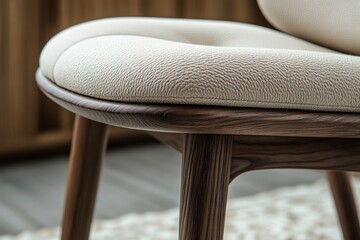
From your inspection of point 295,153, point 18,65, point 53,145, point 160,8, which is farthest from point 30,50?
point 295,153

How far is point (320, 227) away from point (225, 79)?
93cm

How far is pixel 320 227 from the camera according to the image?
1.41 m

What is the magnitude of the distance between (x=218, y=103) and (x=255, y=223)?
0.91 meters

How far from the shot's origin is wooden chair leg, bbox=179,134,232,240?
22.0 inches

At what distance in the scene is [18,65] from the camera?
6.18ft

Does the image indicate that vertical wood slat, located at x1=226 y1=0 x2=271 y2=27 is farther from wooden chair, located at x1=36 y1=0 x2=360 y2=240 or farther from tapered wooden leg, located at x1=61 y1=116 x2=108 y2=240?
wooden chair, located at x1=36 y1=0 x2=360 y2=240

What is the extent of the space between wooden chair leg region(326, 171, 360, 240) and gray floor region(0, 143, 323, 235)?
568 mm

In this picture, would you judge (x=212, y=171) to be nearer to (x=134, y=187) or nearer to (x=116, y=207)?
(x=116, y=207)

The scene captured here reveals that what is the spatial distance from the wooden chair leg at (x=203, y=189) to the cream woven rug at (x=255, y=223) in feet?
2.51

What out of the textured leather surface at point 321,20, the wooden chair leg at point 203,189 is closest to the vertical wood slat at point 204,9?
the textured leather surface at point 321,20

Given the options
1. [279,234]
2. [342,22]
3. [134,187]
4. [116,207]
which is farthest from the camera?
[134,187]

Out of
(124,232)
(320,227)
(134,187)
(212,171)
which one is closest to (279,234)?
(320,227)

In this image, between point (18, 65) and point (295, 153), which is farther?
point (18, 65)

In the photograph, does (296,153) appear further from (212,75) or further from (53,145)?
(53,145)
